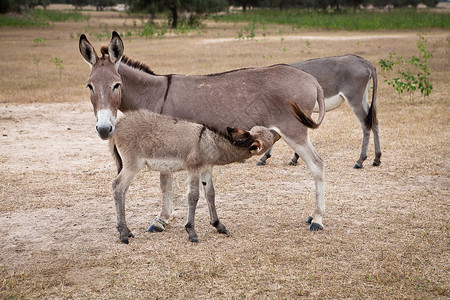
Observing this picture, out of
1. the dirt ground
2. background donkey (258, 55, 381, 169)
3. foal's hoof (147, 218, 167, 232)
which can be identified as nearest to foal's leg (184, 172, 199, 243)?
the dirt ground

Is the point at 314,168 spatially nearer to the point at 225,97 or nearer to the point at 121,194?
the point at 225,97

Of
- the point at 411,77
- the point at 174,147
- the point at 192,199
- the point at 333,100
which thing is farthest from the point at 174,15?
the point at 192,199

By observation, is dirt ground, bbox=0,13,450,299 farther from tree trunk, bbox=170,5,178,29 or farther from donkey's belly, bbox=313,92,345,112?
tree trunk, bbox=170,5,178,29

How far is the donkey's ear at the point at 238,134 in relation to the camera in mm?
4863

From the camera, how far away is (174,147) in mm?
5012

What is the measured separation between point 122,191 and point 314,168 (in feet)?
6.97

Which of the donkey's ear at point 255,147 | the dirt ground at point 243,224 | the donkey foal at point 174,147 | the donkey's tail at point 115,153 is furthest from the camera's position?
the donkey's tail at point 115,153

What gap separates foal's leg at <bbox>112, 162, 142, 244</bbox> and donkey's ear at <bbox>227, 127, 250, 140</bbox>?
1019 millimetres

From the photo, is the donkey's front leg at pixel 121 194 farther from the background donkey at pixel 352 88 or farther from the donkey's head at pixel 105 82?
the background donkey at pixel 352 88

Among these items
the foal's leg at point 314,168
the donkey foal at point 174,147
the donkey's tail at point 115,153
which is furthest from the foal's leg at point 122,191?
the foal's leg at point 314,168

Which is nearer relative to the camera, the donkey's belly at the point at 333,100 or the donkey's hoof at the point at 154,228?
the donkey's hoof at the point at 154,228

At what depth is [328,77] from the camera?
8.13m

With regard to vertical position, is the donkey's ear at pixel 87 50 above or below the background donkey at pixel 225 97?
above

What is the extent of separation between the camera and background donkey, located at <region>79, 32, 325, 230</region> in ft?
17.5
